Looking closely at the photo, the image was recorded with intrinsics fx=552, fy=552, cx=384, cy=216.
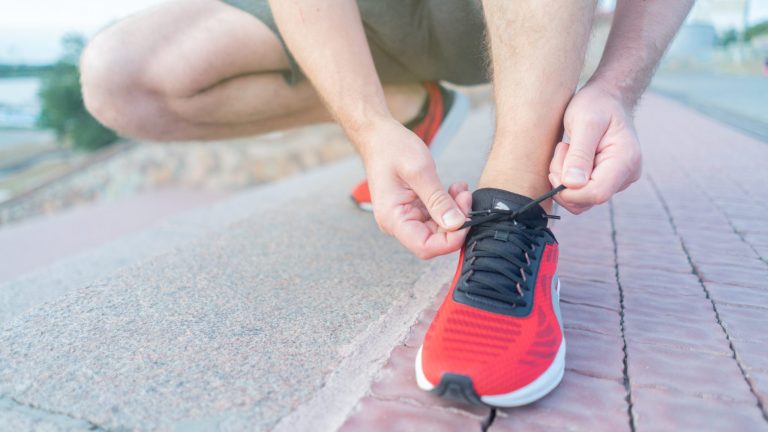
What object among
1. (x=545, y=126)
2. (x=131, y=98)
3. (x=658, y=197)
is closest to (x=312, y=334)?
(x=545, y=126)

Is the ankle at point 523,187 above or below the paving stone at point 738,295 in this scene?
above

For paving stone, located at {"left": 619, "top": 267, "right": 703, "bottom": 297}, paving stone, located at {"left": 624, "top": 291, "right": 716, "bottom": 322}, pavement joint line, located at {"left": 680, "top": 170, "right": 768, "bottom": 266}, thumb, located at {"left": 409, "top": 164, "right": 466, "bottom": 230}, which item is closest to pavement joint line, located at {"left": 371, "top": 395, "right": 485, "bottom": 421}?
thumb, located at {"left": 409, "top": 164, "right": 466, "bottom": 230}

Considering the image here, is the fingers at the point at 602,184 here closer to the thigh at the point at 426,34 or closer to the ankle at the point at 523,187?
the ankle at the point at 523,187

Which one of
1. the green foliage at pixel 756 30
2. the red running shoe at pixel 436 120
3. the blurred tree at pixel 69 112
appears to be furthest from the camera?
the green foliage at pixel 756 30

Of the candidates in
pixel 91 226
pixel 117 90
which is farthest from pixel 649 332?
pixel 91 226

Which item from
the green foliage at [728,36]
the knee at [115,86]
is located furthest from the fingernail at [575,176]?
the green foliage at [728,36]

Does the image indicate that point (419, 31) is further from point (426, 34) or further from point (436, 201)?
point (436, 201)

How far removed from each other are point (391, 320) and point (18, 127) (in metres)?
52.0

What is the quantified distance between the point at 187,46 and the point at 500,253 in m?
1.07

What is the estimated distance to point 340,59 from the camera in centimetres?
112

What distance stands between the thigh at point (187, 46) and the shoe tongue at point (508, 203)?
824 millimetres

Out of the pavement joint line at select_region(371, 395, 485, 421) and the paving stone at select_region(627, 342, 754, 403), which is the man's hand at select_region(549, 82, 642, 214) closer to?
the paving stone at select_region(627, 342, 754, 403)

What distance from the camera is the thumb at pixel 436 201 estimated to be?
37.5 inches

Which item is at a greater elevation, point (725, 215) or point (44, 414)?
point (44, 414)
